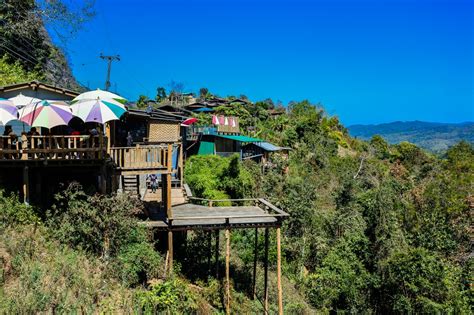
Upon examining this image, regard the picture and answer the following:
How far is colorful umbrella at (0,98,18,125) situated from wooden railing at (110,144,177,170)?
11.3 ft

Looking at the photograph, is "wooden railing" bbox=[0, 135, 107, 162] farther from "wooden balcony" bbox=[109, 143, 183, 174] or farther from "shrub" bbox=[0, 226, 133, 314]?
"shrub" bbox=[0, 226, 133, 314]

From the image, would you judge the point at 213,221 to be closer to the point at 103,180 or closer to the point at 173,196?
the point at 103,180

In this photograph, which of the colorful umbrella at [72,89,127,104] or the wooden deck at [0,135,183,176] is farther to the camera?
the colorful umbrella at [72,89,127,104]

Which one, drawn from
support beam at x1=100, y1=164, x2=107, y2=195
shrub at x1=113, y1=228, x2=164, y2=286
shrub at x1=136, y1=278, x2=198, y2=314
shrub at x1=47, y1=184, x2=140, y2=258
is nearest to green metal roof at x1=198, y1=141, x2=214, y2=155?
support beam at x1=100, y1=164, x2=107, y2=195

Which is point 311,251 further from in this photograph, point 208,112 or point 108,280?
point 208,112

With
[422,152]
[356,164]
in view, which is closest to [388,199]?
[356,164]

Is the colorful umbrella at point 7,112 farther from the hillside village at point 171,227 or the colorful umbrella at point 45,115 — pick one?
the colorful umbrella at point 45,115

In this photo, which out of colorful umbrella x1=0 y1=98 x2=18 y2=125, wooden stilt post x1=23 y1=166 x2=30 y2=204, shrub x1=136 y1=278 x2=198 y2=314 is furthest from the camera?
wooden stilt post x1=23 y1=166 x2=30 y2=204

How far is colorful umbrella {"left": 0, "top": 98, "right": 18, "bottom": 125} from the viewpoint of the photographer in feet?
39.5

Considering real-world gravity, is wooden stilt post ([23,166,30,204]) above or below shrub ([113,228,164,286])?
above

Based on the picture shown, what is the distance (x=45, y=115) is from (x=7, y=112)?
3.99ft

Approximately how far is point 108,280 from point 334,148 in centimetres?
4447

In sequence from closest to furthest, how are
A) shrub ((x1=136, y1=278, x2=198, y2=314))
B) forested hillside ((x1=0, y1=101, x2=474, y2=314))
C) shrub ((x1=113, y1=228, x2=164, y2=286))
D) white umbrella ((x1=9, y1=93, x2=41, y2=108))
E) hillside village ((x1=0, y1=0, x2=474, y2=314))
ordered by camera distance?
forested hillside ((x1=0, y1=101, x2=474, y2=314)) < shrub ((x1=136, y1=278, x2=198, y2=314)) < hillside village ((x1=0, y1=0, x2=474, y2=314)) < shrub ((x1=113, y1=228, x2=164, y2=286)) < white umbrella ((x1=9, y1=93, x2=41, y2=108))

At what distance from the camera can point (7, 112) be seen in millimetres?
12305
